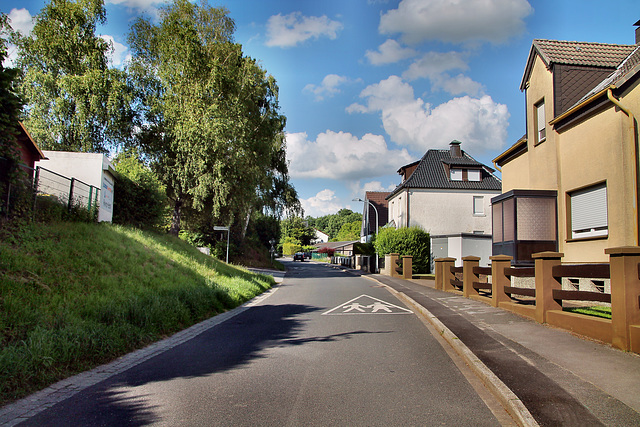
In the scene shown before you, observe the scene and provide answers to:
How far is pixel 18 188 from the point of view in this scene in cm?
1045

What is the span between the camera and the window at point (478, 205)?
39.9 m

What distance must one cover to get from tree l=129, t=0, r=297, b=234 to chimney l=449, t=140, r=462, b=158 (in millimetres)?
20834

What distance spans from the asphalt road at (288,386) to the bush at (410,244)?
76.5 ft

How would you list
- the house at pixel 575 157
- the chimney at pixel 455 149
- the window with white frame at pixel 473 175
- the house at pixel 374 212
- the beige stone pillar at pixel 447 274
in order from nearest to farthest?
the house at pixel 575 157 < the beige stone pillar at pixel 447 274 < the window with white frame at pixel 473 175 < the chimney at pixel 455 149 < the house at pixel 374 212

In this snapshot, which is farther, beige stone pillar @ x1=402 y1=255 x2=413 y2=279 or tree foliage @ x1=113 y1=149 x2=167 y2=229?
beige stone pillar @ x1=402 y1=255 x2=413 y2=279

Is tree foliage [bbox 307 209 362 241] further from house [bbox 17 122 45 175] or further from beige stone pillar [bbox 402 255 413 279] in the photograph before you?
house [bbox 17 122 45 175]

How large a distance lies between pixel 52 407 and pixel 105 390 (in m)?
0.62

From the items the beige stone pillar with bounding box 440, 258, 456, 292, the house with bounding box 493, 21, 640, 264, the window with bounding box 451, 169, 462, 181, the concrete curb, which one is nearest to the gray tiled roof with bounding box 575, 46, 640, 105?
the house with bounding box 493, 21, 640, 264

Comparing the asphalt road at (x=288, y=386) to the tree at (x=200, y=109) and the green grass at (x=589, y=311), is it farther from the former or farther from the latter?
the tree at (x=200, y=109)

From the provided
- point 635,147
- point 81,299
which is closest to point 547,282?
point 635,147

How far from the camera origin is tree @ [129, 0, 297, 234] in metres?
24.9

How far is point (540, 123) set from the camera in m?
15.9

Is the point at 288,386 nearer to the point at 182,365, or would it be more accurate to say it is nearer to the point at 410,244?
the point at 182,365

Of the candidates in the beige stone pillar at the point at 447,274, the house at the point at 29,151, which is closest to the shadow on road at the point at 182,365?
the beige stone pillar at the point at 447,274
